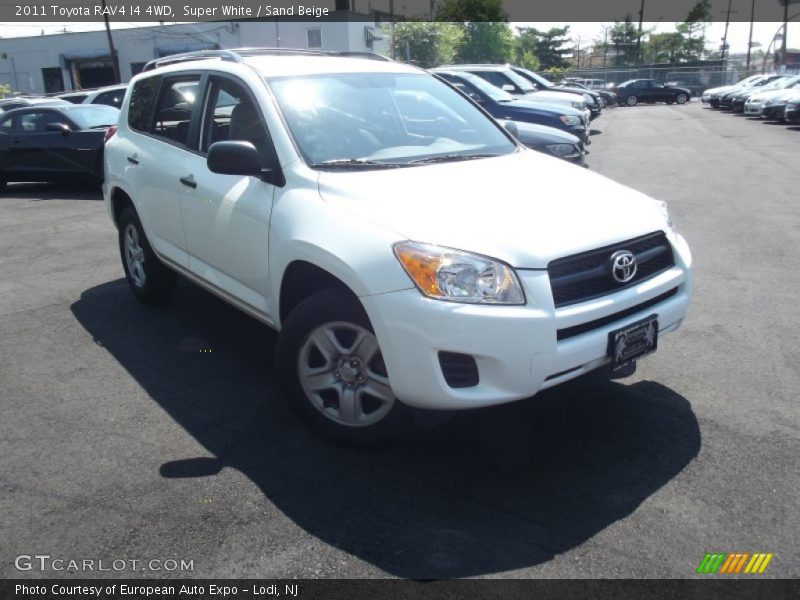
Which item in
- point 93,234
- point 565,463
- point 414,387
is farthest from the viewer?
point 93,234

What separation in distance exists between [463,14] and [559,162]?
63.2 meters

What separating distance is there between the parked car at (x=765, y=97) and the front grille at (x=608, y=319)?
76.1 feet

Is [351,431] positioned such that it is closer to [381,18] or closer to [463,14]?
[381,18]

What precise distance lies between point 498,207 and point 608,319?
2.35 feet

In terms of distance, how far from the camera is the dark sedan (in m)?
12.5

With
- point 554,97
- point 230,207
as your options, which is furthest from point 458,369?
point 554,97

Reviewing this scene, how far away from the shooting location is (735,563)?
107 inches

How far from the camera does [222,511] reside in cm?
312

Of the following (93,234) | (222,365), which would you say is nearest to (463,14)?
(93,234)

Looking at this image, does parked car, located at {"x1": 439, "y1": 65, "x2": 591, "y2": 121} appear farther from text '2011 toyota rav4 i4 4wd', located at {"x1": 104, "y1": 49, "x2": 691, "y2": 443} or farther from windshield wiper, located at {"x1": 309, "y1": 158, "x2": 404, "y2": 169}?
windshield wiper, located at {"x1": 309, "y1": 158, "x2": 404, "y2": 169}

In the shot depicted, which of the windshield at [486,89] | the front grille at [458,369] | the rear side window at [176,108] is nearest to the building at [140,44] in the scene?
the windshield at [486,89]

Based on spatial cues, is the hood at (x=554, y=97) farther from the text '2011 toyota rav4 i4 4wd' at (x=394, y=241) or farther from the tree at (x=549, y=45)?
the tree at (x=549, y=45)

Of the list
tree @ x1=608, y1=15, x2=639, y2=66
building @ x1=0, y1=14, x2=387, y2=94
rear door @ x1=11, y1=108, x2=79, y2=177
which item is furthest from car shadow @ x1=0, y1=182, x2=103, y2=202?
tree @ x1=608, y1=15, x2=639, y2=66

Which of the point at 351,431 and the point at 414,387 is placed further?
the point at 351,431
